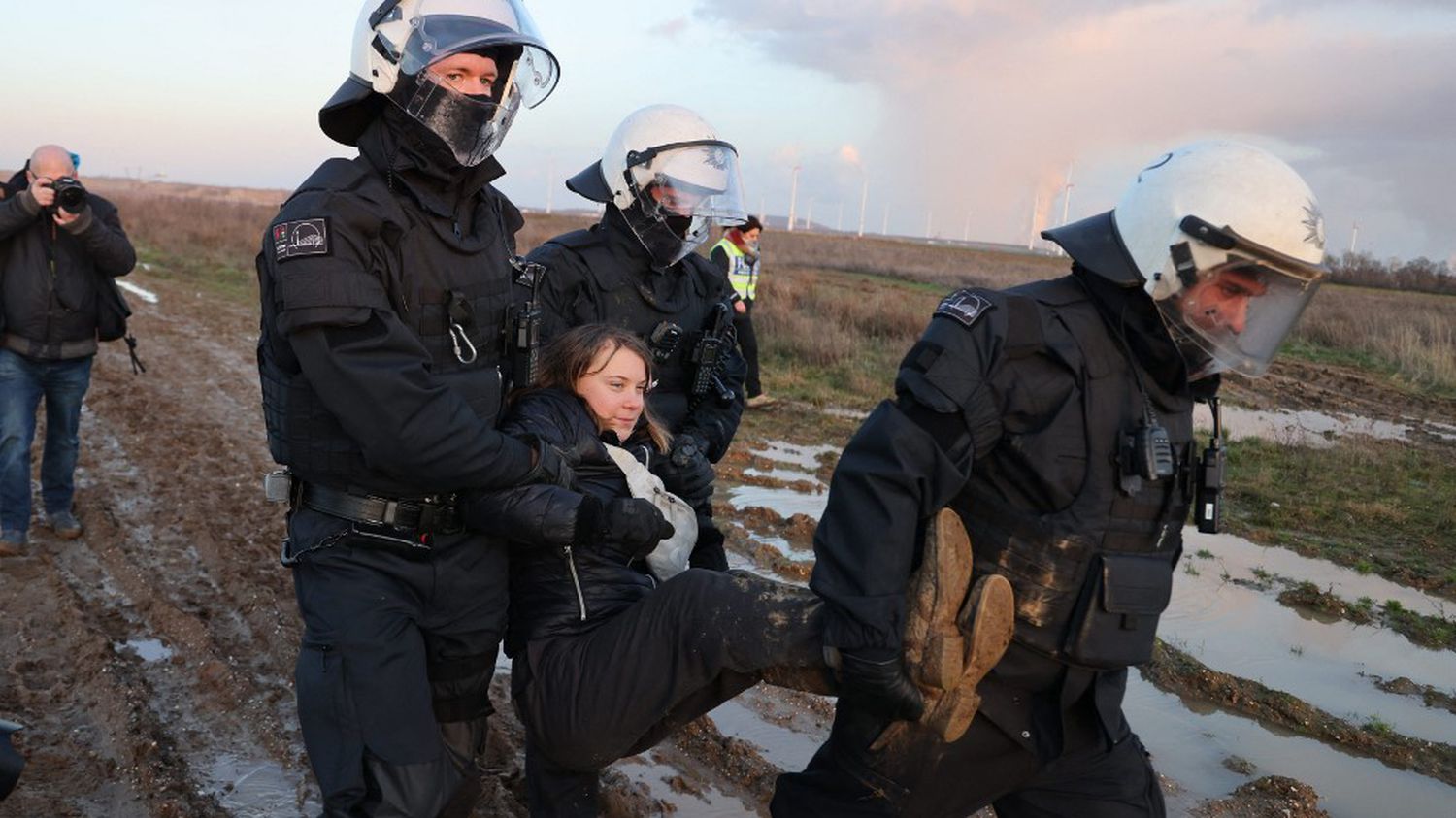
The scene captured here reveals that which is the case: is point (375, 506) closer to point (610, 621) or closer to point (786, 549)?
point (610, 621)

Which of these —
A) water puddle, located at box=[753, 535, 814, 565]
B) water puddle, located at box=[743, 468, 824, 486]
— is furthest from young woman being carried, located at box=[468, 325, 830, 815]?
water puddle, located at box=[743, 468, 824, 486]

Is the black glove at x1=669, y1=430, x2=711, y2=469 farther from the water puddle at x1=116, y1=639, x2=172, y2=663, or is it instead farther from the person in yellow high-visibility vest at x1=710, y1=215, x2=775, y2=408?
the person in yellow high-visibility vest at x1=710, y1=215, x2=775, y2=408

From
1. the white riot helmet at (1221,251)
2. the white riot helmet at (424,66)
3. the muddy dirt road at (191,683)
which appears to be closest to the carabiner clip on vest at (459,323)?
the white riot helmet at (424,66)

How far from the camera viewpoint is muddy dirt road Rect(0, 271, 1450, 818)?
394 centimetres

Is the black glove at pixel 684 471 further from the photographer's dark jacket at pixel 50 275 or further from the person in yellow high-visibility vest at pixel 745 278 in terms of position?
the person in yellow high-visibility vest at pixel 745 278

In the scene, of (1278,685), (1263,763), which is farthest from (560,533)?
(1278,685)

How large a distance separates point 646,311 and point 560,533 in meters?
1.49

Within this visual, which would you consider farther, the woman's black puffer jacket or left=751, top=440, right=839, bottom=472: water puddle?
left=751, top=440, right=839, bottom=472: water puddle

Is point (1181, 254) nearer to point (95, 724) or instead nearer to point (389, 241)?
point (389, 241)

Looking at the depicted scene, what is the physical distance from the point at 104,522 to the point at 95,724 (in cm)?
274

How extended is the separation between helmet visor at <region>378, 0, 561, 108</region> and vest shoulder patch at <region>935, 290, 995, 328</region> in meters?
1.29

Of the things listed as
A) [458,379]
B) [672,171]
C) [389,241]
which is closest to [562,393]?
[458,379]

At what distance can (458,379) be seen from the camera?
2828 millimetres

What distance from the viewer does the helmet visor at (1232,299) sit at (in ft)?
8.41
